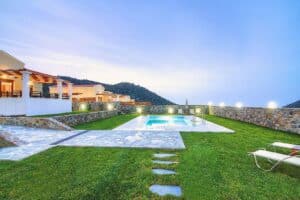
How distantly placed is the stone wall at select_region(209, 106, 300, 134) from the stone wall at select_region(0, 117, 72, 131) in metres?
11.3

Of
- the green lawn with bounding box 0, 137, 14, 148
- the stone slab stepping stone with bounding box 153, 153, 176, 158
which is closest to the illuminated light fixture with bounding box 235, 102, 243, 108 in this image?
the stone slab stepping stone with bounding box 153, 153, 176, 158

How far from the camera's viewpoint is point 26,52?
37.4 m

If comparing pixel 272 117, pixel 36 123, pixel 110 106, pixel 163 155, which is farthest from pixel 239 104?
pixel 36 123

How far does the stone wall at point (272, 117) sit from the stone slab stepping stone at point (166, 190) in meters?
10.3

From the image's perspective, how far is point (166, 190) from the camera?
14.0 ft

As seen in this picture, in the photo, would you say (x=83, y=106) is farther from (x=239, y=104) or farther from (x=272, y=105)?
(x=272, y=105)

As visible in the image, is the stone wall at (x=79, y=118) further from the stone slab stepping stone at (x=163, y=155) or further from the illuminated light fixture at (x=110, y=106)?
the stone slab stepping stone at (x=163, y=155)

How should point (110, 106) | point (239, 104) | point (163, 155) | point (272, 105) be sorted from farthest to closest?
point (110, 106) < point (239, 104) < point (272, 105) < point (163, 155)

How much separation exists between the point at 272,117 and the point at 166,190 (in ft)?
40.3

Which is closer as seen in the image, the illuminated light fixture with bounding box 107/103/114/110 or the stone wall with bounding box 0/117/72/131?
the stone wall with bounding box 0/117/72/131

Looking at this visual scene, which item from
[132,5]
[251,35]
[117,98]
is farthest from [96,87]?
[251,35]

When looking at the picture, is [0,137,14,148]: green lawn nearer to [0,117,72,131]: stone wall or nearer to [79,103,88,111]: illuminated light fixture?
[0,117,72,131]: stone wall

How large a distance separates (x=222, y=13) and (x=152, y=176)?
32754mm

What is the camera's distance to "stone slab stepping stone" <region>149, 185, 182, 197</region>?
412 centimetres
